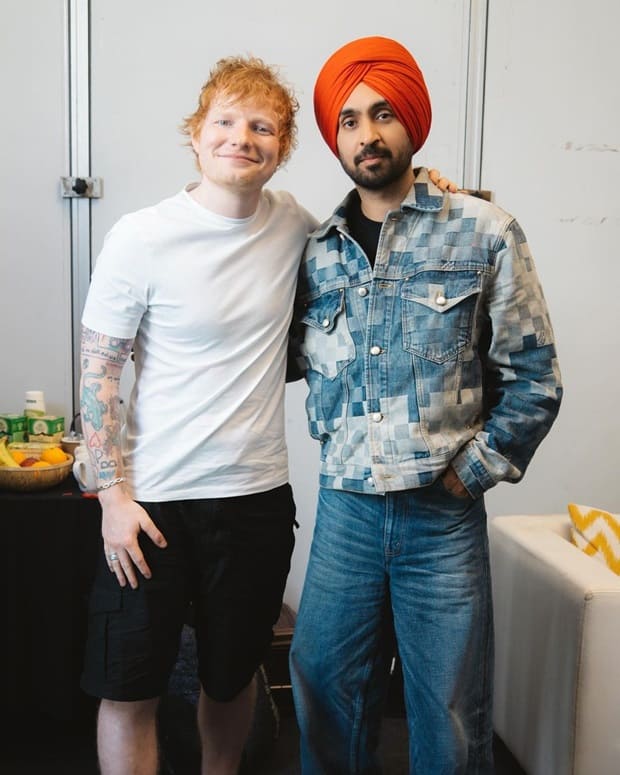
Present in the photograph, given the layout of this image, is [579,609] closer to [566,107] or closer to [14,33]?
[566,107]

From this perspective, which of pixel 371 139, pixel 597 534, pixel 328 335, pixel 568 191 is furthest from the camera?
pixel 568 191

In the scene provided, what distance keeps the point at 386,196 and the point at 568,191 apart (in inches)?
61.9

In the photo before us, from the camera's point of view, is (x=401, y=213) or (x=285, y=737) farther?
→ (x=285, y=737)

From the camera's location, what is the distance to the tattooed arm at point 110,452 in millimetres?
Result: 1584

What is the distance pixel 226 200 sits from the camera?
5.31 feet

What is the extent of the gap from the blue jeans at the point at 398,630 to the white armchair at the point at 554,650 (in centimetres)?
36

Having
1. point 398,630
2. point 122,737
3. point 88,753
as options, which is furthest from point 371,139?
point 88,753

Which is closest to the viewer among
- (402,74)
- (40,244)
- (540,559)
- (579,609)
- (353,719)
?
(402,74)

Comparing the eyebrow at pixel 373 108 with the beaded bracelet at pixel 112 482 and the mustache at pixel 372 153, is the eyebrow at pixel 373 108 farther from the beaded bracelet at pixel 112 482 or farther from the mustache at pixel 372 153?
the beaded bracelet at pixel 112 482

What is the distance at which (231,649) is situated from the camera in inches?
67.1

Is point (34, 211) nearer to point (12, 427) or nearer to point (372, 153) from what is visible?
point (12, 427)

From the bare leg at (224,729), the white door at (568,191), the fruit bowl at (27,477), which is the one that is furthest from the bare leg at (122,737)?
the white door at (568,191)

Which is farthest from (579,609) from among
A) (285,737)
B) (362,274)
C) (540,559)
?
(285,737)

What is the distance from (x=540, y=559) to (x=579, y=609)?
0.21 metres
